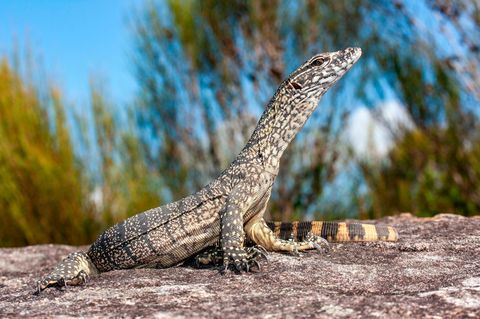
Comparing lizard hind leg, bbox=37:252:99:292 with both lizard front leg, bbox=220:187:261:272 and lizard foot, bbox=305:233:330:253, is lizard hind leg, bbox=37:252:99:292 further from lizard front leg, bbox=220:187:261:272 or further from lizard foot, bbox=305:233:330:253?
lizard foot, bbox=305:233:330:253

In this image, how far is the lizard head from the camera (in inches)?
176

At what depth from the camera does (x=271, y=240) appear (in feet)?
15.0

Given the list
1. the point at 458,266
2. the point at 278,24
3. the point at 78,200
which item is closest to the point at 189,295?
the point at 458,266

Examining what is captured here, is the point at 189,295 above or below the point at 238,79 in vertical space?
below

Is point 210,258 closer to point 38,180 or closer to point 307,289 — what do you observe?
point 307,289

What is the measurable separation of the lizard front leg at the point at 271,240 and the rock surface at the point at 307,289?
117 mm

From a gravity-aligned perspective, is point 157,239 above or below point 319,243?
above

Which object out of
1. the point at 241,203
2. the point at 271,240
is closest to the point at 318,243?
the point at 271,240

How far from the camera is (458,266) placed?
3.96m

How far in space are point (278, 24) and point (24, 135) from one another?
5214 millimetres

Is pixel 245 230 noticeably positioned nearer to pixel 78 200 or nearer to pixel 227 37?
pixel 78 200

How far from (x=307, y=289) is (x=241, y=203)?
1025 mm

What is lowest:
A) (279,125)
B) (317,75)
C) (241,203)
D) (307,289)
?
(307,289)

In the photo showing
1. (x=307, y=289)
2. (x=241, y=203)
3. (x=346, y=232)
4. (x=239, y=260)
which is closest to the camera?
(x=307, y=289)
